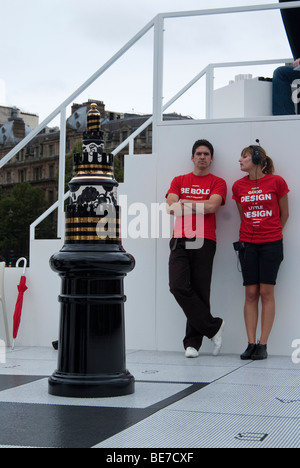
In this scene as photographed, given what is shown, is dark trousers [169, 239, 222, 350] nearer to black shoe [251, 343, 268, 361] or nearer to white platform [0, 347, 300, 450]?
black shoe [251, 343, 268, 361]

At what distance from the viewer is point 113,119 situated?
11569cm

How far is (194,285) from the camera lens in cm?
738

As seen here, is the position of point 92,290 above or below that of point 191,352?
above

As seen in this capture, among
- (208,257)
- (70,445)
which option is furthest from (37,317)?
(70,445)

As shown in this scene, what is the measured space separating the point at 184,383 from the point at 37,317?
10.3 feet

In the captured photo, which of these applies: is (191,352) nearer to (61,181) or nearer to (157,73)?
(61,181)

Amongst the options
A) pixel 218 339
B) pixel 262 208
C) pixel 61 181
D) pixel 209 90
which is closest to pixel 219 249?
pixel 262 208

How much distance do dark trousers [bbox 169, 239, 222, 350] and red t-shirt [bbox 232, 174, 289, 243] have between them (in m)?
0.42

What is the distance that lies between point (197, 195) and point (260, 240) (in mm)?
764

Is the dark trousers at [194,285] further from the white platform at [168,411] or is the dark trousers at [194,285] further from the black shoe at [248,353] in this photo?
the white platform at [168,411]

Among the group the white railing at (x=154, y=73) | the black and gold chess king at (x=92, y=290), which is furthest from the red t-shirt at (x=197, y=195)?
the black and gold chess king at (x=92, y=290)

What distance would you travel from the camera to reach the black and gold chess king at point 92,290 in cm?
495

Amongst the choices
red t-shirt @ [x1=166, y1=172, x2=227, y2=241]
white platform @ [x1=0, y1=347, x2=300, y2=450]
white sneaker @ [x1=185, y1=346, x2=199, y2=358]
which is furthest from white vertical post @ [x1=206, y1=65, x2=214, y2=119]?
white platform @ [x1=0, y1=347, x2=300, y2=450]
